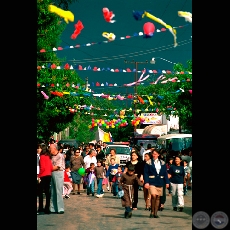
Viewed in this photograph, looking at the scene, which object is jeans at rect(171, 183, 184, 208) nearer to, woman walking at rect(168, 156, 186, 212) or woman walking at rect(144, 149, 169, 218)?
woman walking at rect(168, 156, 186, 212)

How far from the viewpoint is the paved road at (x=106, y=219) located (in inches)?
653

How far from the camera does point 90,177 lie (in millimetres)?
26875

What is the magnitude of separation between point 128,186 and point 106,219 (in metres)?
1.47

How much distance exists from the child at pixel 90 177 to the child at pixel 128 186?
7.20 m

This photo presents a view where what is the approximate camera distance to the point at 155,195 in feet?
62.0

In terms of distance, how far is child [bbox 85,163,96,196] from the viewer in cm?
2697

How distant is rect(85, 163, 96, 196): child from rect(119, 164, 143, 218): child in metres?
7.20

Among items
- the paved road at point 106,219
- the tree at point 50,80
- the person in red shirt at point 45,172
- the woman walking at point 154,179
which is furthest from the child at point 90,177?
the woman walking at point 154,179

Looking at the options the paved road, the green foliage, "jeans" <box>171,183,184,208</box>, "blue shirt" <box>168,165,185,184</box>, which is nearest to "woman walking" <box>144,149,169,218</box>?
the paved road

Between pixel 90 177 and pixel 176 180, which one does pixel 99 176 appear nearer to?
pixel 90 177

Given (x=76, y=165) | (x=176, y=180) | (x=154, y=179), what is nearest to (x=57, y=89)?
(x=76, y=165)
